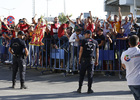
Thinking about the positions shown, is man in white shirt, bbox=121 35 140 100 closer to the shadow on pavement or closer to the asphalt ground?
the asphalt ground

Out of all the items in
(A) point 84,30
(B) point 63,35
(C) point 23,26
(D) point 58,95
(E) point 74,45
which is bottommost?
(D) point 58,95

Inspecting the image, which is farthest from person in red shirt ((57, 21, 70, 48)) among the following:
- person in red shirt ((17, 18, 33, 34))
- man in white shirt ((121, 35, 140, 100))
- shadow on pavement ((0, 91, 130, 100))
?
man in white shirt ((121, 35, 140, 100))

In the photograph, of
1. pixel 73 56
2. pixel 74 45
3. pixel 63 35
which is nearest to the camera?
pixel 74 45

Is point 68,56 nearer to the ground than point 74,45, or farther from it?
nearer to the ground

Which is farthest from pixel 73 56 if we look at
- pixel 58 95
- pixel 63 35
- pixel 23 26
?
pixel 23 26

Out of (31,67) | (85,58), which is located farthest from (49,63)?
(85,58)

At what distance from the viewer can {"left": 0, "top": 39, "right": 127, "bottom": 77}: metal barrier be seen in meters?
11.9

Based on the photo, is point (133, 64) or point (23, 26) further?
point (23, 26)

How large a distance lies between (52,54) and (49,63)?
488 mm

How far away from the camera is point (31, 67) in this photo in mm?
15320

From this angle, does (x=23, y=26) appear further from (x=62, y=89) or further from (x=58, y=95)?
(x=58, y=95)

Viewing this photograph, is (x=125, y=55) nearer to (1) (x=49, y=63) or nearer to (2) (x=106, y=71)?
(2) (x=106, y=71)

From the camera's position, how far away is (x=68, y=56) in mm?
12391

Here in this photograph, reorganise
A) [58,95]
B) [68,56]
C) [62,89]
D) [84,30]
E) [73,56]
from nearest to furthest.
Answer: [58,95] < [62,89] < [73,56] < [68,56] < [84,30]
